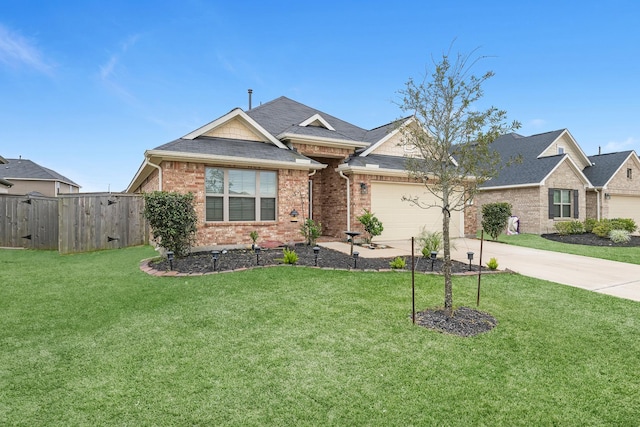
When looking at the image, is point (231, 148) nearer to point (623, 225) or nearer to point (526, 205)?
point (526, 205)

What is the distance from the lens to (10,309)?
5230mm

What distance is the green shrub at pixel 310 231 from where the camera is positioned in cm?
1131

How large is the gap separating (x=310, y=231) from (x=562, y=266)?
7259mm

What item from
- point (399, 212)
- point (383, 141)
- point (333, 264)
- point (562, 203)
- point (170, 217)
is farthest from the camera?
point (562, 203)

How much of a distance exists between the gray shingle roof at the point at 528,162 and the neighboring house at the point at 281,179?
659cm

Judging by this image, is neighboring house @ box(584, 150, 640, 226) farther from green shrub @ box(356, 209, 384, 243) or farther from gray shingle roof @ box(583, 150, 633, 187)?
green shrub @ box(356, 209, 384, 243)

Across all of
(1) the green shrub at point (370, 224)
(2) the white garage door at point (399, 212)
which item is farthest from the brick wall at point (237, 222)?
(2) the white garage door at point (399, 212)

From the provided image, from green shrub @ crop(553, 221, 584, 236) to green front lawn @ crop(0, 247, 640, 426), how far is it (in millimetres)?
14036

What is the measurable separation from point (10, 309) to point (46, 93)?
14795 millimetres

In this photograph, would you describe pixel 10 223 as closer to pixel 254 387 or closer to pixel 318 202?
pixel 318 202

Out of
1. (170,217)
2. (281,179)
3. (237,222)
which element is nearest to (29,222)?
(170,217)

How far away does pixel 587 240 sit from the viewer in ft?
51.8

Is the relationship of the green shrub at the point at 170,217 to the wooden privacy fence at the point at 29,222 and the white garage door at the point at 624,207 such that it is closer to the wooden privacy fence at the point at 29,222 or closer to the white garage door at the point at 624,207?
the wooden privacy fence at the point at 29,222

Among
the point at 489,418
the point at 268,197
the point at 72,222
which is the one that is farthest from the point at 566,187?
the point at 72,222
